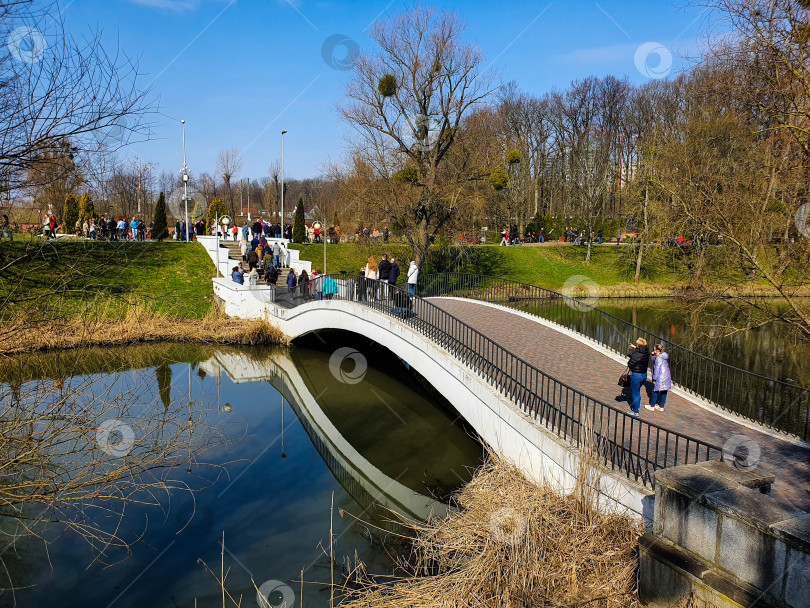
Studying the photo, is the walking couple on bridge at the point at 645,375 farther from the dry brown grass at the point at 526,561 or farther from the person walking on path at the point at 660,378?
the dry brown grass at the point at 526,561

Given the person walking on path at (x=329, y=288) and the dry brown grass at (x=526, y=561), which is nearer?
the dry brown grass at (x=526, y=561)

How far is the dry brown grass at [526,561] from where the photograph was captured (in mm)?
6055

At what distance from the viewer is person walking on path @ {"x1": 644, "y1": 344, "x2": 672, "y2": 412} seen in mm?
10391

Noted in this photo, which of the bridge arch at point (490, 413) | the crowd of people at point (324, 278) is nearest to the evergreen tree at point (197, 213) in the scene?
the crowd of people at point (324, 278)

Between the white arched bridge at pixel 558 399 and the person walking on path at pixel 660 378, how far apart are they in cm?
29

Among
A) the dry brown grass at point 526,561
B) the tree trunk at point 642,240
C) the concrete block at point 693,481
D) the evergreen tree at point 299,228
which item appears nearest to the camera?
the concrete block at point 693,481

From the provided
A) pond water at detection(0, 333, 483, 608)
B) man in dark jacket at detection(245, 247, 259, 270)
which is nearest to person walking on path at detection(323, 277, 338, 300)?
pond water at detection(0, 333, 483, 608)

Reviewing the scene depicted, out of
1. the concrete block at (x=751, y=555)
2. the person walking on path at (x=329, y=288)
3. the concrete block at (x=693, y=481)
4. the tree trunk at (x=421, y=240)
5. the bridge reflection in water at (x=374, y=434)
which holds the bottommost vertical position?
the bridge reflection in water at (x=374, y=434)

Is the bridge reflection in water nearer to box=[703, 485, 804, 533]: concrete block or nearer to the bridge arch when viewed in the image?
the bridge arch

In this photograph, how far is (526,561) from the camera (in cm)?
634

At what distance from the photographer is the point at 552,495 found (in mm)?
7754

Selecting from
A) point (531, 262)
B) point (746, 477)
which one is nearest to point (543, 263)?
point (531, 262)

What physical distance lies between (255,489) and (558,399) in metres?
5.77

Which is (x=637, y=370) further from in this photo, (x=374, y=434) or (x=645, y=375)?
(x=374, y=434)
